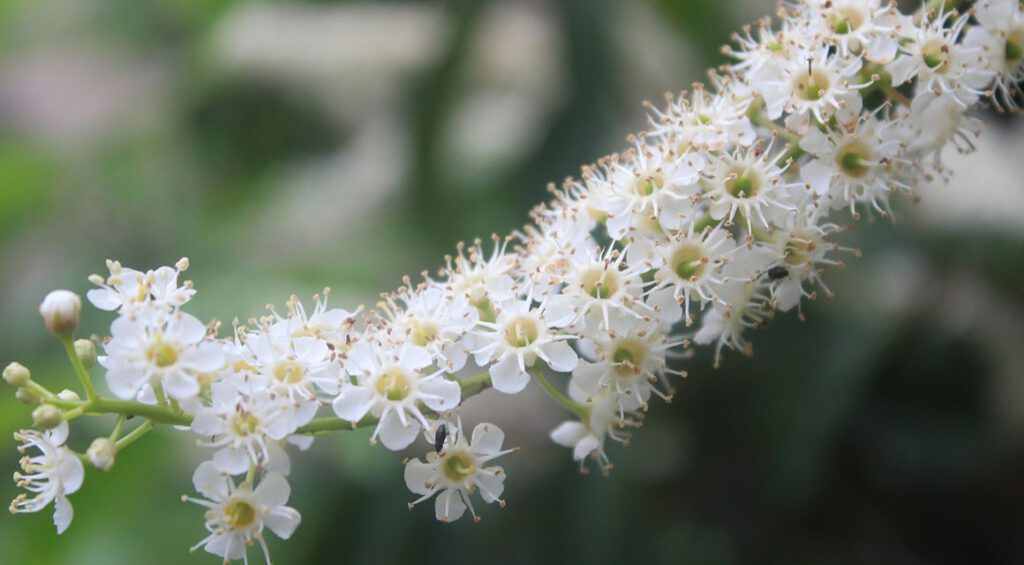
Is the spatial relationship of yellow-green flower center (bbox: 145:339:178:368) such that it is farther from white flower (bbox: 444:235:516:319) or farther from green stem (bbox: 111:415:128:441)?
white flower (bbox: 444:235:516:319)

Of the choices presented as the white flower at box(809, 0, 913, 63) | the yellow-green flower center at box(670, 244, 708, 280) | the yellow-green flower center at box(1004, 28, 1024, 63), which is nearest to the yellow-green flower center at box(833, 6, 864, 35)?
the white flower at box(809, 0, 913, 63)

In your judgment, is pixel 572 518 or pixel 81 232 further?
pixel 81 232

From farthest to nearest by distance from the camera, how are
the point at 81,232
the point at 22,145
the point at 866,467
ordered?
the point at 81,232 < the point at 22,145 < the point at 866,467

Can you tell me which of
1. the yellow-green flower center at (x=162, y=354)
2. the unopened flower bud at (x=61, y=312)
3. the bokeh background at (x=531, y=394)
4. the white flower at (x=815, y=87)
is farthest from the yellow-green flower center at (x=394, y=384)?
the bokeh background at (x=531, y=394)

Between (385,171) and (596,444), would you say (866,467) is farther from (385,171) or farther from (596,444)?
(385,171)

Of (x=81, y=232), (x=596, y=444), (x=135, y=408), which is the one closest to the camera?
(x=135, y=408)

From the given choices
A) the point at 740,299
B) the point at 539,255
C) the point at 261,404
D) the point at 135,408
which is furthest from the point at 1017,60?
the point at 135,408
